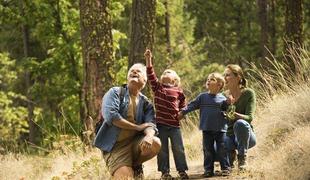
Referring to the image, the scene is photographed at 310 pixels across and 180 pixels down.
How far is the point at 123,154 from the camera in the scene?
6613 mm

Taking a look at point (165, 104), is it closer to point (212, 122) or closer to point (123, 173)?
point (212, 122)

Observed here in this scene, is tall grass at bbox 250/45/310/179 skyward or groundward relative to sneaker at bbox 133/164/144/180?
skyward

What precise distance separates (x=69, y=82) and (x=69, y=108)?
1.18 m

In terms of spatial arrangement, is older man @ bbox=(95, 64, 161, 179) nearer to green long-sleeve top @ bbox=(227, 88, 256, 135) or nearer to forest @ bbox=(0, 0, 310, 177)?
green long-sleeve top @ bbox=(227, 88, 256, 135)

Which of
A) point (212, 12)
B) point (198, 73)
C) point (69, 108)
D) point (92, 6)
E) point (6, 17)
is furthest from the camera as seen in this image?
point (212, 12)

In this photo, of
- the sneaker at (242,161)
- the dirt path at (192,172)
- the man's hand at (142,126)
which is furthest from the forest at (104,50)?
the man's hand at (142,126)

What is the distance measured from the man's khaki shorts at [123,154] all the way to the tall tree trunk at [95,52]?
2389mm

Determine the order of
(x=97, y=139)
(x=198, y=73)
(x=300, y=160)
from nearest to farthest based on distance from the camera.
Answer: (x=300, y=160)
(x=97, y=139)
(x=198, y=73)

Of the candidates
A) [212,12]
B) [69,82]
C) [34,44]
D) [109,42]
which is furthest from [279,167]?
[212,12]

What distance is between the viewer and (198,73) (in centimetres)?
2283

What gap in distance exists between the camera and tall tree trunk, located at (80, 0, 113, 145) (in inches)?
356

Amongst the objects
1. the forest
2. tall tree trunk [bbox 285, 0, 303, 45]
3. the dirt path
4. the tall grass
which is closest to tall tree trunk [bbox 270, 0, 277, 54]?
the forest

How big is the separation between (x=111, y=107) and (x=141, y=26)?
3905 mm

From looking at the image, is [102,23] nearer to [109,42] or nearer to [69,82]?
[109,42]
